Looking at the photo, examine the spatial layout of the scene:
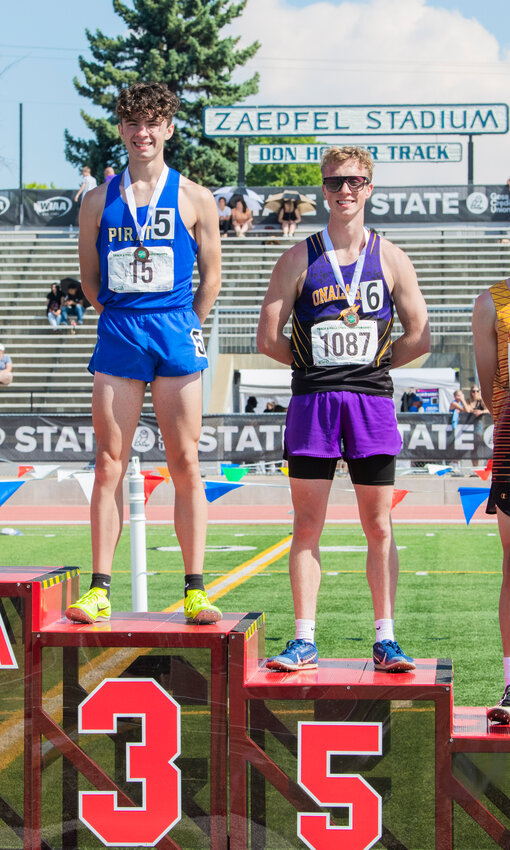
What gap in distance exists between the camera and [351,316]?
4.12 m

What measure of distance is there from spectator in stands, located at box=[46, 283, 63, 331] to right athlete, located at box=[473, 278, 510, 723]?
23.2 metres

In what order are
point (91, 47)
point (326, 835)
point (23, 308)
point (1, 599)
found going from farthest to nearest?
point (91, 47)
point (23, 308)
point (1, 599)
point (326, 835)

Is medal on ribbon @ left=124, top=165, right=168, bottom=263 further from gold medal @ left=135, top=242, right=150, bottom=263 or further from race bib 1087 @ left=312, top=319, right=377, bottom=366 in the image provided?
race bib 1087 @ left=312, top=319, right=377, bottom=366

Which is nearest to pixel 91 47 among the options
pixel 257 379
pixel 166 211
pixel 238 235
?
pixel 238 235

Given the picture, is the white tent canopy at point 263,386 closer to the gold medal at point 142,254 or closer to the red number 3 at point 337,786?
the gold medal at point 142,254

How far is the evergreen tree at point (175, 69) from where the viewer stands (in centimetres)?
5009

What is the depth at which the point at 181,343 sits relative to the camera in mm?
4336

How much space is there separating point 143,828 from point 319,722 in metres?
0.74

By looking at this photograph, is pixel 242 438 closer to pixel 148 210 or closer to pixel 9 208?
pixel 148 210

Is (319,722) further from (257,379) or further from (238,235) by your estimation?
(238,235)

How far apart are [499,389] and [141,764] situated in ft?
6.47

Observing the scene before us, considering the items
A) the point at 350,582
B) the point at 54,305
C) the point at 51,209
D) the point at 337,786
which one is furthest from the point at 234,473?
the point at 51,209

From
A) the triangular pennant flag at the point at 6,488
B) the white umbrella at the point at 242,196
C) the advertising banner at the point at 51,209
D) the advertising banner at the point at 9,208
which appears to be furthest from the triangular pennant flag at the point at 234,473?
the advertising banner at the point at 9,208

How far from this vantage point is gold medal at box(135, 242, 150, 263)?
169 inches
